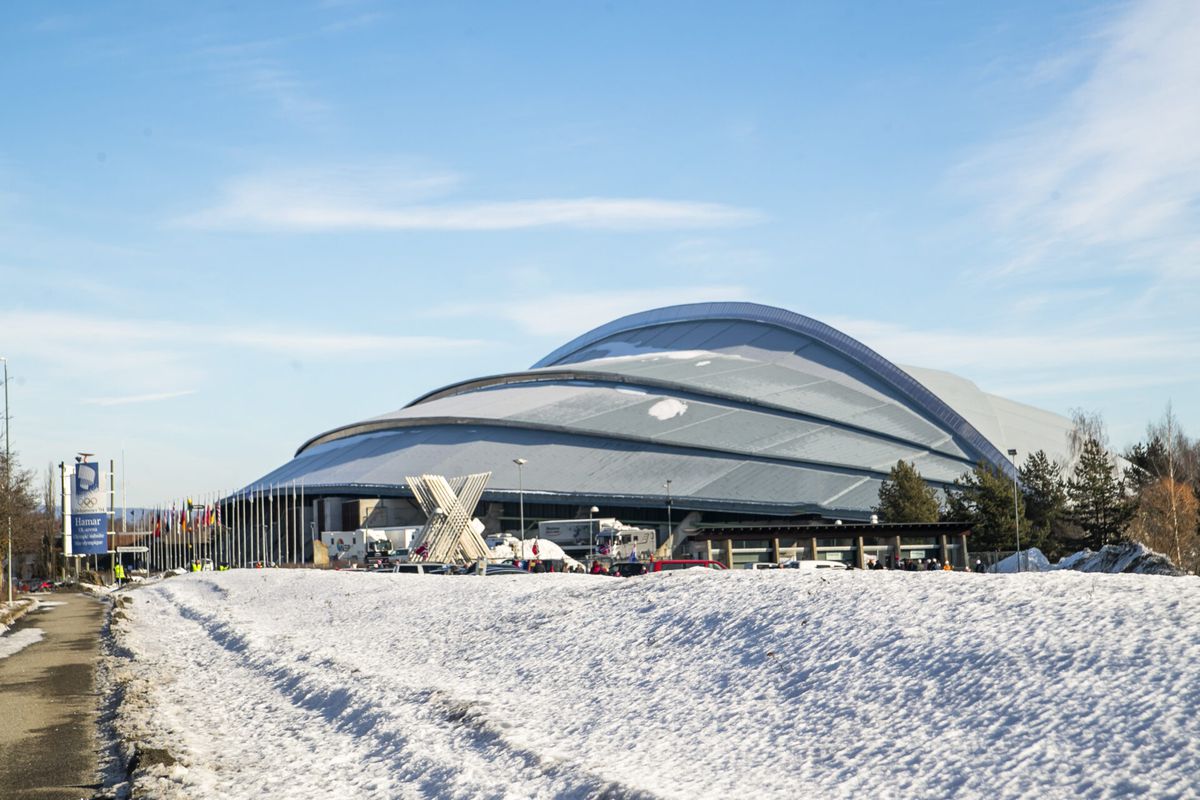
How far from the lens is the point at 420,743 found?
13.4m

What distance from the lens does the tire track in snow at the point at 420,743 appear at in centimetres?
1116

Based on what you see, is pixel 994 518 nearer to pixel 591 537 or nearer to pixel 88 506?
pixel 591 537

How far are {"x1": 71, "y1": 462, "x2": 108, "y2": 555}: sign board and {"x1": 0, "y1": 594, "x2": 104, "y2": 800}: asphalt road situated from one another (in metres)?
39.6

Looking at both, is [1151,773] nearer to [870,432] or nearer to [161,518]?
[870,432]

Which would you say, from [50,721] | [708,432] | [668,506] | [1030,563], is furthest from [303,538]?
[50,721]

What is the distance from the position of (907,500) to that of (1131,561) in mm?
37701

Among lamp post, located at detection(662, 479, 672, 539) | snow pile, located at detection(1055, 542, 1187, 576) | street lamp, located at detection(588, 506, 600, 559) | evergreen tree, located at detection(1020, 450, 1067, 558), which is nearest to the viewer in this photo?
snow pile, located at detection(1055, 542, 1187, 576)

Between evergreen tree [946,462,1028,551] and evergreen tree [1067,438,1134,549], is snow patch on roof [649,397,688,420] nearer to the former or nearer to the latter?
evergreen tree [946,462,1028,551]

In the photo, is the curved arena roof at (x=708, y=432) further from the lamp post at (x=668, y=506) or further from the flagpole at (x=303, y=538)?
the flagpole at (x=303, y=538)

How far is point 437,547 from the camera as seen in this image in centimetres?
6212

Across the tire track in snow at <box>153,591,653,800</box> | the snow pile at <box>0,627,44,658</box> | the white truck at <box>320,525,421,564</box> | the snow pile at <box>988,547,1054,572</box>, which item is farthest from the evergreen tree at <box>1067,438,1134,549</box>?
the tire track in snow at <box>153,591,653,800</box>

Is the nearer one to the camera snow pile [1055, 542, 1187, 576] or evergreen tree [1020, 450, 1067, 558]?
snow pile [1055, 542, 1187, 576]

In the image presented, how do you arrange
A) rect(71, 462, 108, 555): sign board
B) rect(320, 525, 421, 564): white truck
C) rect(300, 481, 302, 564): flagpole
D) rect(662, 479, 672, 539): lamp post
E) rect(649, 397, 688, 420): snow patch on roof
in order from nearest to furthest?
rect(71, 462, 108, 555): sign board < rect(320, 525, 421, 564): white truck < rect(662, 479, 672, 539): lamp post < rect(300, 481, 302, 564): flagpole < rect(649, 397, 688, 420): snow patch on roof

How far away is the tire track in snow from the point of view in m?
11.2
